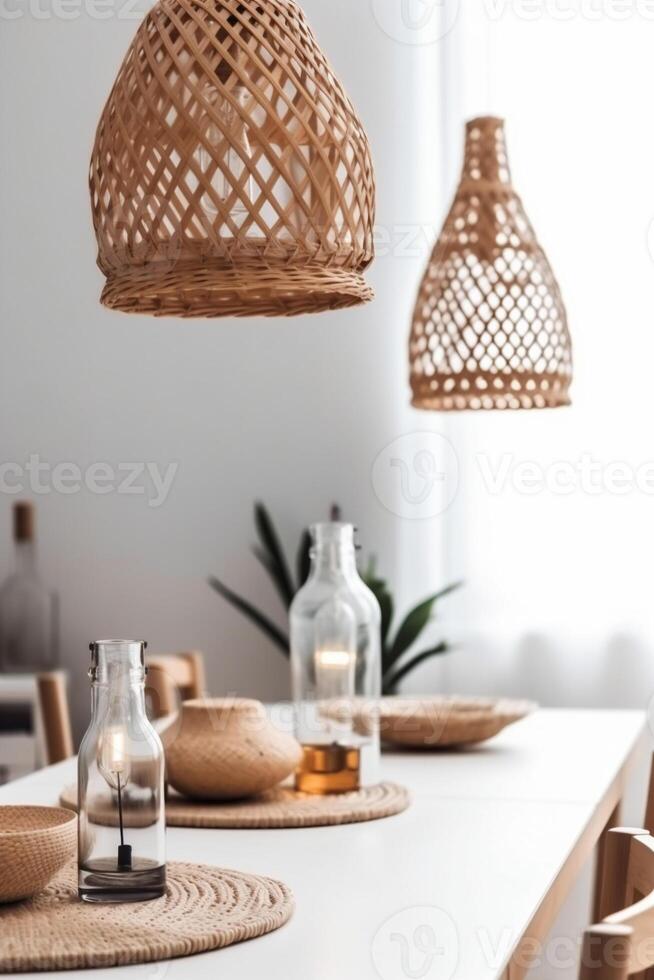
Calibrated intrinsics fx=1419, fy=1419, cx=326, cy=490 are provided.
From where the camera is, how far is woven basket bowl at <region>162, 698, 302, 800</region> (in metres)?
1.75

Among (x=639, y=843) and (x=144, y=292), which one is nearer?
→ (x=639, y=843)

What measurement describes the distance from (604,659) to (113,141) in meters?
2.62

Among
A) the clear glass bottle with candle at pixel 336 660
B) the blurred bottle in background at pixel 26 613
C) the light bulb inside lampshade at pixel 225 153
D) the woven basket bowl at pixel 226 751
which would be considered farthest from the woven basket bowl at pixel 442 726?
the blurred bottle in background at pixel 26 613

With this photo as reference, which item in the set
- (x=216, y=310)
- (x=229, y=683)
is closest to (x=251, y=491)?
(x=229, y=683)

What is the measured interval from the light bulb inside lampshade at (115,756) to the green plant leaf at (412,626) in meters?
2.32

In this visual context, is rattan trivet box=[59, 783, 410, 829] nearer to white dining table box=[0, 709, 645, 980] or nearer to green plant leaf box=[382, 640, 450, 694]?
white dining table box=[0, 709, 645, 980]

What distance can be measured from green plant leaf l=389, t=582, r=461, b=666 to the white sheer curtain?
0.82 ft

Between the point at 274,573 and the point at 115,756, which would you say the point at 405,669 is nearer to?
the point at 274,573

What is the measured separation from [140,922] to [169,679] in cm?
150

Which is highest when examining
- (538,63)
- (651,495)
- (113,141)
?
(538,63)

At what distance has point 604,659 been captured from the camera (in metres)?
3.72

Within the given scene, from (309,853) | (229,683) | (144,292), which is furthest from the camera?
(229,683)

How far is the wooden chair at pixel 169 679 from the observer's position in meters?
2.65

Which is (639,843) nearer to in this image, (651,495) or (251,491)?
(651,495)
